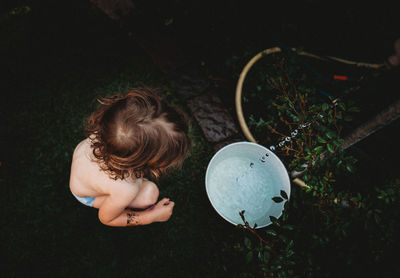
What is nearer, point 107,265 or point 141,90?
point 141,90

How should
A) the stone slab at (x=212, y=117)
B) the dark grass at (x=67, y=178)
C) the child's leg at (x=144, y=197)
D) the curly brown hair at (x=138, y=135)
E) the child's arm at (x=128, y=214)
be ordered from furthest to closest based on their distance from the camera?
the stone slab at (x=212, y=117) → the dark grass at (x=67, y=178) → the child's leg at (x=144, y=197) → the child's arm at (x=128, y=214) → the curly brown hair at (x=138, y=135)

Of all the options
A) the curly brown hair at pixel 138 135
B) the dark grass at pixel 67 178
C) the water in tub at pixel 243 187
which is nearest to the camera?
the curly brown hair at pixel 138 135

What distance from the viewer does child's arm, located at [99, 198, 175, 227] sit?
1.38 meters

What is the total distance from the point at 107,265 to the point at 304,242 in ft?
5.15

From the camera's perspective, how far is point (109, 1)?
239 cm

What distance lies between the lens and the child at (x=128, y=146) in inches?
44.7

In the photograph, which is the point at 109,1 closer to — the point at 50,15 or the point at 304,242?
the point at 50,15

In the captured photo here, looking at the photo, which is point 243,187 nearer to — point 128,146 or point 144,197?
point 144,197

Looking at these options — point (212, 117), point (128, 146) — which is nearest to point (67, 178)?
point (128, 146)

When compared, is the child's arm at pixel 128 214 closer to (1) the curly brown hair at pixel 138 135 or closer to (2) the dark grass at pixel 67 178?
(1) the curly brown hair at pixel 138 135

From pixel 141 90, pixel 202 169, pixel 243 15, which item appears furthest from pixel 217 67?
pixel 141 90

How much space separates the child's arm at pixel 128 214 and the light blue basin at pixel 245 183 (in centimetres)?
38

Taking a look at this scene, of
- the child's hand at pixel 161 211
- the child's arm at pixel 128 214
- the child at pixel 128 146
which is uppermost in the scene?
the child at pixel 128 146

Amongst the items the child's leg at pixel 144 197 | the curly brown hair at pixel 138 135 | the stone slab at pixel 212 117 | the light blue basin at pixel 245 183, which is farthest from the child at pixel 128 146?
the stone slab at pixel 212 117
